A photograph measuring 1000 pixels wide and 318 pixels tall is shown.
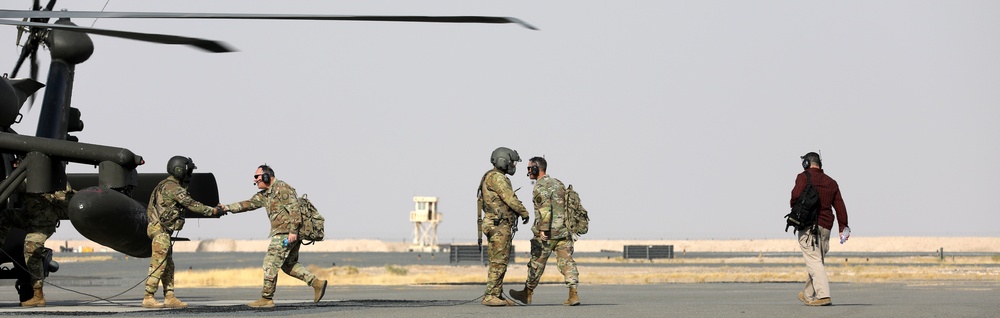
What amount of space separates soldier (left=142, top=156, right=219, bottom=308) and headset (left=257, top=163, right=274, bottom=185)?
68 centimetres

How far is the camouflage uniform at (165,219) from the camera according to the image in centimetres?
1472

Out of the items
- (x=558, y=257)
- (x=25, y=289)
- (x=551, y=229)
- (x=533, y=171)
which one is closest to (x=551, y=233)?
(x=551, y=229)

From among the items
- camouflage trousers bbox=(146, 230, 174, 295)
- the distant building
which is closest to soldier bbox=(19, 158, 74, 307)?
camouflage trousers bbox=(146, 230, 174, 295)

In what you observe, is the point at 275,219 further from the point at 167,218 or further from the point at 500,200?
the point at 500,200

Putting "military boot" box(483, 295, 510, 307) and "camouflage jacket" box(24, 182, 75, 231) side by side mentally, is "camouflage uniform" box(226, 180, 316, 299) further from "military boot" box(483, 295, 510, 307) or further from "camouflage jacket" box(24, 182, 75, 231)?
"military boot" box(483, 295, 510, 307)

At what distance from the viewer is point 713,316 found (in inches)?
505

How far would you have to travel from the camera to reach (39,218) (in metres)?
14.7

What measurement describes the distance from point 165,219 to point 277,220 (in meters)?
1.32

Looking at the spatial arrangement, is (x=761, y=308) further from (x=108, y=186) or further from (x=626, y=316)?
(x=108, y=186)

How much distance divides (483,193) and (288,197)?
2.32m

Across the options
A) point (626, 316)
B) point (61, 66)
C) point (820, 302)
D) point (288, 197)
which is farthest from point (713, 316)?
point (61, 66)

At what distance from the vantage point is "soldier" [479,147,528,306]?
587 inches

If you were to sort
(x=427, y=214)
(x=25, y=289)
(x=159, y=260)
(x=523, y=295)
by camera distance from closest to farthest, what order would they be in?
(x=159, y=260) → (x=25, y=289) → (x=523, y=295) → (x=427, y=214)

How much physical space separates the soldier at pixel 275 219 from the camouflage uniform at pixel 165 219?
48cm
